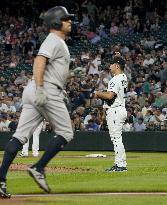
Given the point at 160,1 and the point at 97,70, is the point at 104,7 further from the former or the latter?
the point at 97,70

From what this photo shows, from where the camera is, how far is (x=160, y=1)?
110ft

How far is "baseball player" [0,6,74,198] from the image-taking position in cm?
903

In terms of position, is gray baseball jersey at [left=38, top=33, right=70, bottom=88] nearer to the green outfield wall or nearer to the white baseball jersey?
the white baseball jersey

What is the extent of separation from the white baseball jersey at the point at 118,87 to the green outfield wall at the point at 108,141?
11.0 metres

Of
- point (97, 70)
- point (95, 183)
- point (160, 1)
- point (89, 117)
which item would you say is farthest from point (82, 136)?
point (95, 183)

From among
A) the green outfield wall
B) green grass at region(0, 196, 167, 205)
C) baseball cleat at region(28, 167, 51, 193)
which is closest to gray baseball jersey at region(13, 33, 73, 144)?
baseball cleat at region(28, 167, 51, 193)

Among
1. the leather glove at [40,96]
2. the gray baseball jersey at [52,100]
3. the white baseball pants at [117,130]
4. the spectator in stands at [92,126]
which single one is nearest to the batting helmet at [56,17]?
the gray baseball jersey at [52,100]

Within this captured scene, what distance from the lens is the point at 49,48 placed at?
356 inches

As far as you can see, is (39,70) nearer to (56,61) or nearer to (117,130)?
(56,61)

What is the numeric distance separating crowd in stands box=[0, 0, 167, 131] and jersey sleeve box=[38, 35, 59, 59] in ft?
47.4

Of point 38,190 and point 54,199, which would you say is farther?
point 38,190

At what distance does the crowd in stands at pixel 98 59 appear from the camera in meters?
26.0

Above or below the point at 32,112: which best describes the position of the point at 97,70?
below

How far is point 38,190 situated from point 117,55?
4718 millimetres
